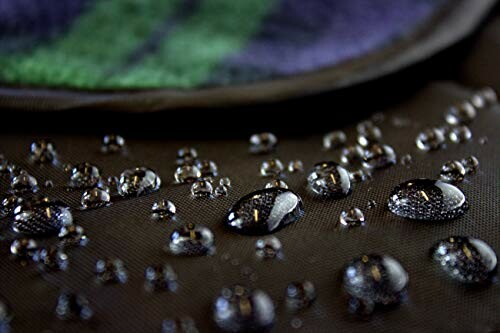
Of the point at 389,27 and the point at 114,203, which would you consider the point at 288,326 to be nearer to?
the point at 114,203

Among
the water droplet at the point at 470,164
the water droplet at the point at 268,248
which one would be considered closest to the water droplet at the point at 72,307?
the water droplet at the point at 268,248

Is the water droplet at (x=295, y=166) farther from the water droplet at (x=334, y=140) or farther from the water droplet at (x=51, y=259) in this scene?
the water droplet at (x=51, y=259)

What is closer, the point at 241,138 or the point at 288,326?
the point at 288,326

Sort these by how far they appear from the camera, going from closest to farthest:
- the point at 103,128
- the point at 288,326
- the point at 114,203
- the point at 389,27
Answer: the point at 288,326, the point at 114,203, the point at 103,128, the point at 389,27

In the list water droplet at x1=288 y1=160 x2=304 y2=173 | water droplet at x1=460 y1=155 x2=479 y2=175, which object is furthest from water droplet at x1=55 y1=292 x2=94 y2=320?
water droplet at x1=460 y1=155 x2=479 y2=175

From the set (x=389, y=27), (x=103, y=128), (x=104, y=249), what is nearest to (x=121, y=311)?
(x=104, y=249)

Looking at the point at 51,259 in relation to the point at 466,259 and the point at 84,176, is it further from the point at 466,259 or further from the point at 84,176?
the point at 466,259
